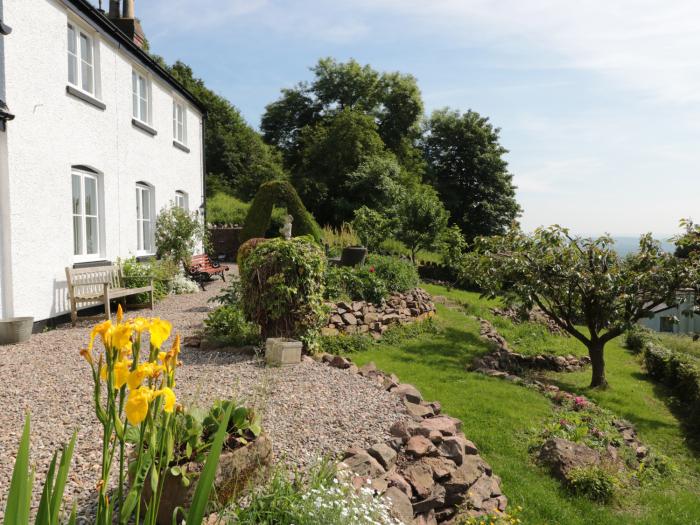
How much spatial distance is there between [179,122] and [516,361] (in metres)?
11.4

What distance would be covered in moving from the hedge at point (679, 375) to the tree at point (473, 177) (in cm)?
2507

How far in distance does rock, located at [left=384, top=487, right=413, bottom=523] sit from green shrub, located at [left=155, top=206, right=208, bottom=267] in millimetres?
10629

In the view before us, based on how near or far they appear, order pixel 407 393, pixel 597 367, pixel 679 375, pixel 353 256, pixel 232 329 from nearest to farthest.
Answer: pixel 407 393, pixel 232 329, pixel 597 367, pixel 679 375, pixel 353 256

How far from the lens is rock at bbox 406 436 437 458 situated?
4188 millimetres

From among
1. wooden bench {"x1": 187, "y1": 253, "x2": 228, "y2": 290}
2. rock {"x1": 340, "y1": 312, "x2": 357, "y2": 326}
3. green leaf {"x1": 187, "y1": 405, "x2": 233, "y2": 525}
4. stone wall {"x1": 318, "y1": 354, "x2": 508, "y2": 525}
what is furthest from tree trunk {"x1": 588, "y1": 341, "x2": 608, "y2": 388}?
green leaf {"x1": 187, "y1": 405, "x2": 233, "y2": 525}

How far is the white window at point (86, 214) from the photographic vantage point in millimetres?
9344

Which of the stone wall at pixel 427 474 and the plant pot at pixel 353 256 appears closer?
the stone wall at pixel 427 474

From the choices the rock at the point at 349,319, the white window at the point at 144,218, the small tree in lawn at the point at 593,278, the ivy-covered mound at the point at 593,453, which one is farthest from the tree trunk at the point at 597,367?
the white window at the point at 144,218

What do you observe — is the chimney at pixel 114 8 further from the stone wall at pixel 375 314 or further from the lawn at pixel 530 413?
the lawn at pixel 530 413

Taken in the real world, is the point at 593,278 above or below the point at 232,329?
above

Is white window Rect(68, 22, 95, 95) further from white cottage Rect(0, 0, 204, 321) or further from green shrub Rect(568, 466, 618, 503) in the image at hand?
green shrub Rect(568, 466, 618, 503)

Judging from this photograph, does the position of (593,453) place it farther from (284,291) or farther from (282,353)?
(284,291)

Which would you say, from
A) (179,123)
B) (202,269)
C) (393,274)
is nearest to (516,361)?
(393,274)

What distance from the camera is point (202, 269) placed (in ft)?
50.3
